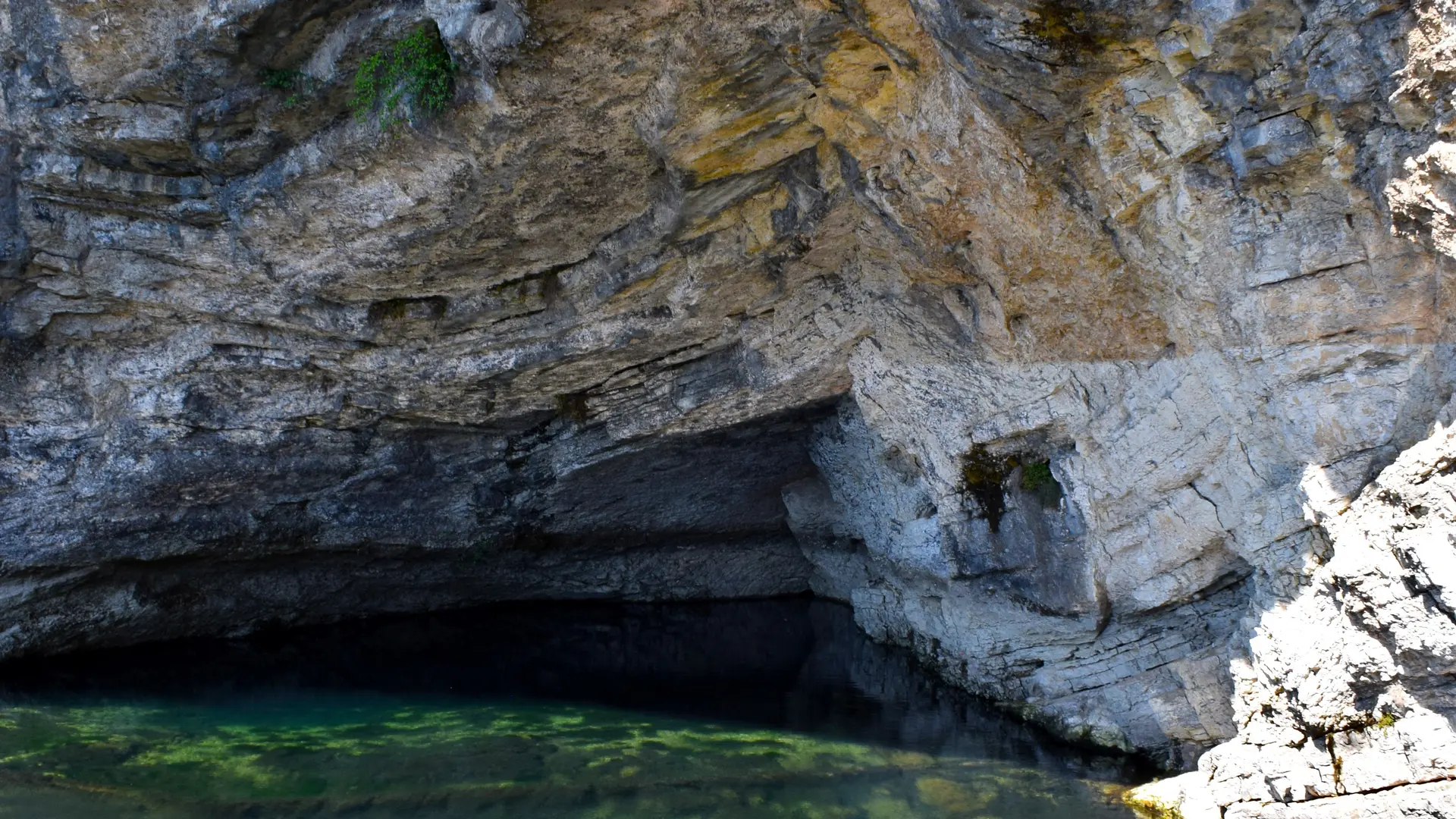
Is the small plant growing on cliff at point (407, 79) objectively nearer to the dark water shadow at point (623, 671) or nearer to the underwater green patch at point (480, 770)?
the underwater green patch at point (480, 770)

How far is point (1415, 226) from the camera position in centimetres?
511

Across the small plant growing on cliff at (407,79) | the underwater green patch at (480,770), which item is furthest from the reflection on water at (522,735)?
the small plant growing on cliff at (407,79)

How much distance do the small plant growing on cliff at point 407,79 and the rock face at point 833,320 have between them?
0.42 ft

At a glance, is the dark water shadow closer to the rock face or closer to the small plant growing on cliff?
the rock face

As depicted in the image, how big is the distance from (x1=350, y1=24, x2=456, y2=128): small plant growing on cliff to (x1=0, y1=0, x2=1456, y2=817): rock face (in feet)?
0.42

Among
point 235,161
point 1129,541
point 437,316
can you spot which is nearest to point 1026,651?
point 1129,541

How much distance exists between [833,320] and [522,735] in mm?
4506

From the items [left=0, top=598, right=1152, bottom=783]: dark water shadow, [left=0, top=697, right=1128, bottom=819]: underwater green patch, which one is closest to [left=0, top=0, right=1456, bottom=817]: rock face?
[left=0, top=598, right=1152, bottom=783]: dark water shadow

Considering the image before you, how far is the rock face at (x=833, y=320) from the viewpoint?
18.2 ft

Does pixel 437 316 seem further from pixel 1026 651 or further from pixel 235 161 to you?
pixel 1026 651

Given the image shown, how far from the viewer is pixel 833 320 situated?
30.8ft

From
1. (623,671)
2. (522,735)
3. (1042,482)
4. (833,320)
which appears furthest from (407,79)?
(623,671)

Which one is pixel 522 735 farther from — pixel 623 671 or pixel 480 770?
pixel 623 671

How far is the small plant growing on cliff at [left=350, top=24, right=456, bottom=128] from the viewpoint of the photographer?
678 centimetres
